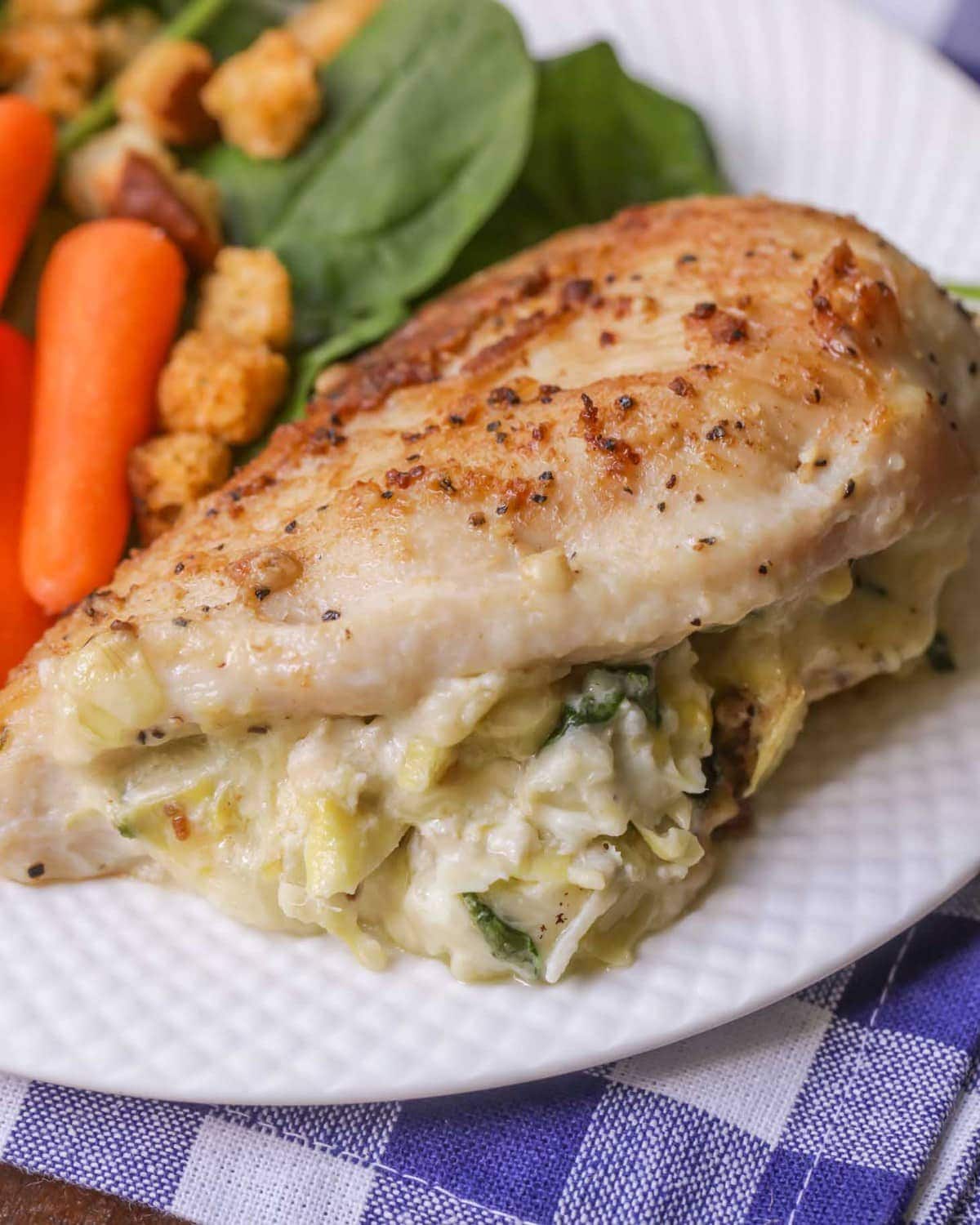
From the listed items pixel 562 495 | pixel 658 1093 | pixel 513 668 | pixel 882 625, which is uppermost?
pixel 562 495

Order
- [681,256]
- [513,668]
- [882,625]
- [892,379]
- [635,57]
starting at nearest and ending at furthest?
[513,668]
[892,379]
[882,625]
[681,256]
[635,57]


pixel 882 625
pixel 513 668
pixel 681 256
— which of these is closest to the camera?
pixel 513 668

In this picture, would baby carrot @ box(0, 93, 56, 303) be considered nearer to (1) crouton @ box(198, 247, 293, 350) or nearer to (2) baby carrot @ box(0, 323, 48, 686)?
(2) baby carrot @ box(0, 323, 48, 686)

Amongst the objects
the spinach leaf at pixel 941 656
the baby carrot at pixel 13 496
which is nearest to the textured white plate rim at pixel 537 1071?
the spinach leaf at pixel 941 656

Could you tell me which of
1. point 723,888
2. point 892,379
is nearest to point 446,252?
point 892,379

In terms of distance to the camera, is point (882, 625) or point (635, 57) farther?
point (635, 57)

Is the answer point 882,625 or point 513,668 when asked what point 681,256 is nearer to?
point 882,625

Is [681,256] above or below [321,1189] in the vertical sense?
above
